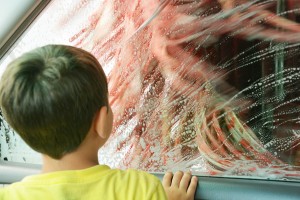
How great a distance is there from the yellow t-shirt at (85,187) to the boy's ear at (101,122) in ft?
0.21

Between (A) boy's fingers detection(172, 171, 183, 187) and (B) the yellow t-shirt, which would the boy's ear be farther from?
(A) boy's fingers detection(172, 171, 183, 187)

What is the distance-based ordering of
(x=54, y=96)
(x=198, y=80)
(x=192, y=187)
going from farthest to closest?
(x=198, y=80) < (x=192, y=187) < (x=54, y=96)

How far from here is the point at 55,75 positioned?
82 cm

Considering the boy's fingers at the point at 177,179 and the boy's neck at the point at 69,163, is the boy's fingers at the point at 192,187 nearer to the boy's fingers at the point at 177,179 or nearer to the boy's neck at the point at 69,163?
the boy's fingers at the point at 177,179

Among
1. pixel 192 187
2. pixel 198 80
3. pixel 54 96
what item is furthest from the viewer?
pixel 198 80

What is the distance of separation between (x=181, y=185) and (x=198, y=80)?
0.29 meters

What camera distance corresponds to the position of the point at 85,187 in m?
0.86

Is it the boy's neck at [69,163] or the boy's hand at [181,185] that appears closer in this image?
the boy's neck at [69,163]

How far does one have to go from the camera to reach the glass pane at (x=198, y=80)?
42.1 inches

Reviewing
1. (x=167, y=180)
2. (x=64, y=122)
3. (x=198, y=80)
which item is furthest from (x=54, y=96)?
(x=198, y=80)

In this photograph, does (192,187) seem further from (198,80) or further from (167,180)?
(198,80)

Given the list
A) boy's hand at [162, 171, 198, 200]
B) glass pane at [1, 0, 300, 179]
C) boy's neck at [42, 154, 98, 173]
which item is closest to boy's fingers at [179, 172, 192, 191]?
boy's hand at [162, 171, 198, 200]

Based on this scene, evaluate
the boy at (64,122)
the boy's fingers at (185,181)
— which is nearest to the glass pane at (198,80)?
the boy's fingers at (185,181)

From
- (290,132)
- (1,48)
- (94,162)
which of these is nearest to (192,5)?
(290,132)
